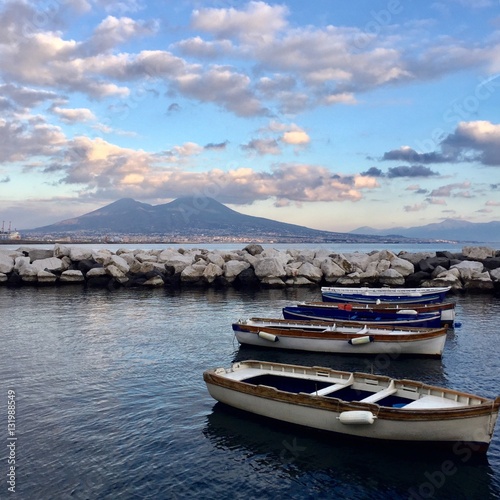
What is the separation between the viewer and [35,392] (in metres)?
18.9

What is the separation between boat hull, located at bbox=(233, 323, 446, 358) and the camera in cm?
2433

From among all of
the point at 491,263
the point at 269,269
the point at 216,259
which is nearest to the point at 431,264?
the point at 491,263

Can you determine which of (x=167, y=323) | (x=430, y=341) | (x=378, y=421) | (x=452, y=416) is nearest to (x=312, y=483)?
(x=378, y=421)

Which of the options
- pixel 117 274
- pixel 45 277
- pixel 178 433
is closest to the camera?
pixel 178 433

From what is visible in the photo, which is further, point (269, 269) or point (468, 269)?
point (269, 269)

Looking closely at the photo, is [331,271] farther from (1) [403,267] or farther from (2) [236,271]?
(2) [236,271]

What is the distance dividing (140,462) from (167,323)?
66.7 feet

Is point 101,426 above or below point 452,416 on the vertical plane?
below

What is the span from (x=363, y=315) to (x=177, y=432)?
60.8 ft

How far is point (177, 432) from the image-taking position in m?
15.4

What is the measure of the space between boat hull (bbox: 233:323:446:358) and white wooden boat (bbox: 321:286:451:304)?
46.2ft

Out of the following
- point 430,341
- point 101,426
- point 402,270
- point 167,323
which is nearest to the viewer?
point 101,426

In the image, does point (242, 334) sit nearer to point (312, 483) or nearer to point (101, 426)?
point (101, 426)

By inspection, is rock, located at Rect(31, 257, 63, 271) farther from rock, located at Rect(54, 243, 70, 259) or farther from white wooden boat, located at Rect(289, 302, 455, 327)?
white wooden boat, located at Rect(289, 302, 455, 327)
